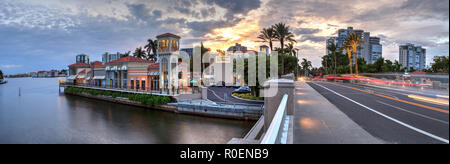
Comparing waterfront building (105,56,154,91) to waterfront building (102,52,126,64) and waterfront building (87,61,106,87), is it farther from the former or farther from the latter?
waterfront building (102,52,126,64)

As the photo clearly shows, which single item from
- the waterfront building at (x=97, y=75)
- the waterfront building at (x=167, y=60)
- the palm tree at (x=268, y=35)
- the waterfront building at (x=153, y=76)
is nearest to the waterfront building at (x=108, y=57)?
the waterfront building at (x=97, y=75)

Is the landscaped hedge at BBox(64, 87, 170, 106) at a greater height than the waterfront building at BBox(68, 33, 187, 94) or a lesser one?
lesser

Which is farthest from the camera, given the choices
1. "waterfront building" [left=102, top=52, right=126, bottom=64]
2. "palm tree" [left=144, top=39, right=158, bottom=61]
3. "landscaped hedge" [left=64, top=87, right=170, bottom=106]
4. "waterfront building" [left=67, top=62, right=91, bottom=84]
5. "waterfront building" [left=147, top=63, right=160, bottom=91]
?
"waterfront building" [left=102, top=52, right=126, bottom=64]

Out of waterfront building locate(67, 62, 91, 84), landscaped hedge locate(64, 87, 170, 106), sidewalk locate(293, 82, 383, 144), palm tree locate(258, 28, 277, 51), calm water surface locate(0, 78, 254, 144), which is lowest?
calm water surface locate(0, 78, 254, 144)

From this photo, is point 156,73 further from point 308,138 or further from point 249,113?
point 308,138

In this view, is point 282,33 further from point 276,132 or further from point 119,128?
point 276,132

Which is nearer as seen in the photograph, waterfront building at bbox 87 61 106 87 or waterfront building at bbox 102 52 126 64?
waterfront building at bbox 87 61 106 87

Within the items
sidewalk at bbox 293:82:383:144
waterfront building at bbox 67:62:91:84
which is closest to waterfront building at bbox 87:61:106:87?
waterfront building at bbox 67:62:91:84

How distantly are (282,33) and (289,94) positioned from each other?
34230 millimetres

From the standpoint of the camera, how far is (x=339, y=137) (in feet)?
15.5

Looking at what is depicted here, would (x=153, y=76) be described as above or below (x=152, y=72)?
below

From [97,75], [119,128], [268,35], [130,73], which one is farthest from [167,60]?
[97,75]

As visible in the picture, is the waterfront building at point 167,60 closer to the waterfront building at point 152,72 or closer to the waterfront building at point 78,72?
the waterfront building at point 152,72
